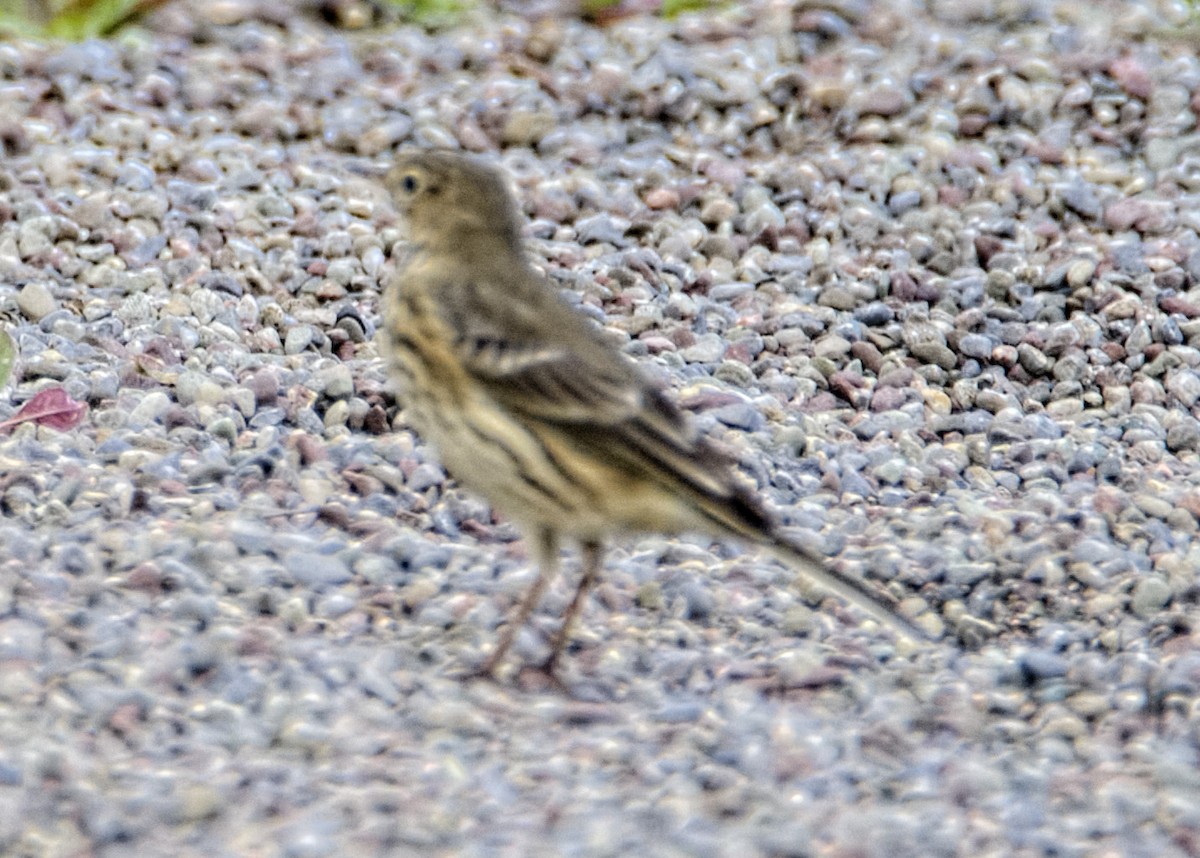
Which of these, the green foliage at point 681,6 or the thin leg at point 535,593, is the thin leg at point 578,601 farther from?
the green foliage at point 681,6

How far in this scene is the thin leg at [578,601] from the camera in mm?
4391

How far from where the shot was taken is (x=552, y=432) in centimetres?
425

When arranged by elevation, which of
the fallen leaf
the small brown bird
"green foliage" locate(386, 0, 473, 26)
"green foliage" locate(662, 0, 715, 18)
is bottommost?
the fallen leaf

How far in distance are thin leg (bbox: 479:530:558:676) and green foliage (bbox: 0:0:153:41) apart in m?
4.86

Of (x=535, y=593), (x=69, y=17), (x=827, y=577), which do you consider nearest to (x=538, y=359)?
(x=535, y=593)

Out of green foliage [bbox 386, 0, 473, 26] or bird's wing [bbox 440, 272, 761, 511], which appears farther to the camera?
green foliage [bbox 386, 0, 473, 26]

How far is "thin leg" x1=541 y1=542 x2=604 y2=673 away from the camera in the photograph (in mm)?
4391

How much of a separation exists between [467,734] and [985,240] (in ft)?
11.0

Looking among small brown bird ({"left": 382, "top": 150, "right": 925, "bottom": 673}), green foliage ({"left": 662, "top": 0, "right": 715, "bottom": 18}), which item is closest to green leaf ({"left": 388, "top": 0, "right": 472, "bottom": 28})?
green foliage ({"left": 662, "top": 0, "right": 715, "bottom": 18})

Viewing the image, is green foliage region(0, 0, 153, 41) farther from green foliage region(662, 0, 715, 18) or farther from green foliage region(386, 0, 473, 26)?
green foliage region(662, 0, 715, 18)

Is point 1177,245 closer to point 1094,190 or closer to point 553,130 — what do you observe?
point 1094,190

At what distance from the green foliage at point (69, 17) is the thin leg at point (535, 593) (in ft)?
15.9

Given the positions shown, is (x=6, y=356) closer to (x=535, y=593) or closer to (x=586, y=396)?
(x=535, y=593)

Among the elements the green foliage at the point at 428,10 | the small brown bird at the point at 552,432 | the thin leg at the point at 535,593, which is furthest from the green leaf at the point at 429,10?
the thin leg at the point at 535,593
